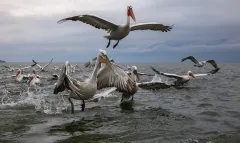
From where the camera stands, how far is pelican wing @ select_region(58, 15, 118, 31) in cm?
1114

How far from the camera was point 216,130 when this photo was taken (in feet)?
27.3

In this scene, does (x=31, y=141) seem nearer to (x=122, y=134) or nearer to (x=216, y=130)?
(x=122, y=134)

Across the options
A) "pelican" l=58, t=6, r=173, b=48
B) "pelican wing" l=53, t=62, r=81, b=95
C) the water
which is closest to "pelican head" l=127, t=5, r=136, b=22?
"pelican" l=58, t=6, r=173, b=48

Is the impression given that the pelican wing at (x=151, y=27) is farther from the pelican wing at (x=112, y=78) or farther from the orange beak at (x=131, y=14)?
the pelican wing at (x=112, y=78)

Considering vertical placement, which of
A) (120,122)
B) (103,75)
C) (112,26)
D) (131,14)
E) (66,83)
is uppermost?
(131,14)

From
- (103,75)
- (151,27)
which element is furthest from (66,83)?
(151,27)

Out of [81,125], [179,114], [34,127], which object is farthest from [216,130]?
[34,127]

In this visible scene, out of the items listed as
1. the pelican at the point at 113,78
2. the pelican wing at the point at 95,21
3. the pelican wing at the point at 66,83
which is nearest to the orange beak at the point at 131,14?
the pelican wing at the point at 95,21

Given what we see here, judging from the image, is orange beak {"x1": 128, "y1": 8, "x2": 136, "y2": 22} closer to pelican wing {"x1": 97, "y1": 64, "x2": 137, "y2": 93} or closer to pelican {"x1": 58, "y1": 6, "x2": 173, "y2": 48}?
pelican {"x1": 58, "y1": 6, "x2": 173, "y2": 48}

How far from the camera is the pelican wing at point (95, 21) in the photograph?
11.1 m

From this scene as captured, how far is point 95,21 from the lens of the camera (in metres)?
11.7

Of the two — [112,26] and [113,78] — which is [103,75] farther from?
[112,26]

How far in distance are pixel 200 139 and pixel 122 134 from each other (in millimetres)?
1837

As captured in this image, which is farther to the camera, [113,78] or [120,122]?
[113,78]
